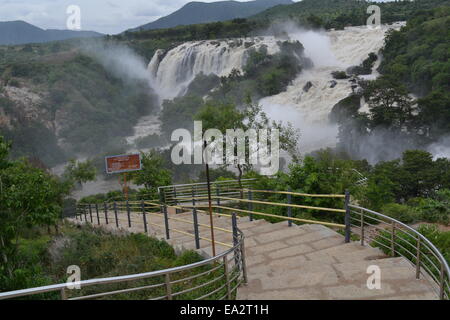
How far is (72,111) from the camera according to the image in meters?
70.3

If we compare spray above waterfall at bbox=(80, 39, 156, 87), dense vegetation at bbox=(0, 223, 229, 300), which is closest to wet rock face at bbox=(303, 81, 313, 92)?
dense vegetation at bbox=(0, 223, 229, 300)

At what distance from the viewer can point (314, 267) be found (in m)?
5.44

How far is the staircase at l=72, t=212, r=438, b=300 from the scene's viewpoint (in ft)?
14.7

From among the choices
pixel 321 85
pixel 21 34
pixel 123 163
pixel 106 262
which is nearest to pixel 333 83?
pixel 321 85

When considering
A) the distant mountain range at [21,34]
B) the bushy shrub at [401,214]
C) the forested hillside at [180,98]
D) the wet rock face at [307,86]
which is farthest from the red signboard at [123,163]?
the distant mountain range at [21,34]

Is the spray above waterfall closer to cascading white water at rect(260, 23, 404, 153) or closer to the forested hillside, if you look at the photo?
the forested hillside

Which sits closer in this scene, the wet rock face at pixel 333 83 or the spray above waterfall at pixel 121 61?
the wet rock face at pixel 333 83

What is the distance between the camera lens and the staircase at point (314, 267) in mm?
4494

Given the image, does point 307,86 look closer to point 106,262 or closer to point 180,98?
point 180,98

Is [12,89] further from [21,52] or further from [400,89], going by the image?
[400,89]

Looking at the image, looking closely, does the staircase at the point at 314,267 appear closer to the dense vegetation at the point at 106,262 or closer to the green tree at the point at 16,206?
the dense vegetation at the point at 106,262

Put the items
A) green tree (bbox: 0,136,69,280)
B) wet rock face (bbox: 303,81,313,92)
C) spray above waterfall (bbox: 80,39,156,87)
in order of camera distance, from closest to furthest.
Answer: green tree (bbox: 0,136,69,280) < wet rock face (bbox: 303,81,313,92) < spray above waterfall (bbox: 80,39,156,87)
